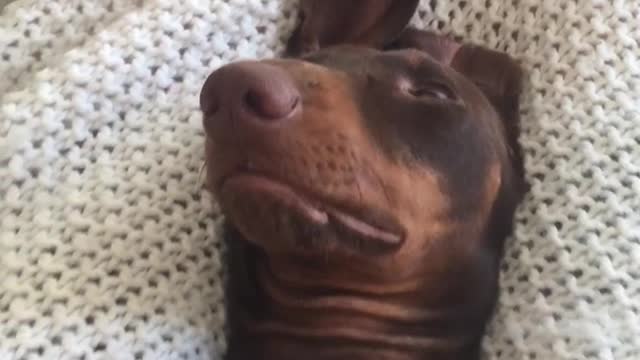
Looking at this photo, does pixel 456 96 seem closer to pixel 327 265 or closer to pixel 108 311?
pixel 327 265

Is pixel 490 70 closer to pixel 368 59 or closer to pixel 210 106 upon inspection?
pixel 368 59

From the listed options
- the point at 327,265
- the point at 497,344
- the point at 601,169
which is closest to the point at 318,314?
the point at 327,265

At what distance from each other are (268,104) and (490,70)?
15.0 inches

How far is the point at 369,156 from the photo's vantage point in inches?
49.6

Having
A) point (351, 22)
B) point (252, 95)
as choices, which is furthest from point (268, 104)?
point (351, 22)

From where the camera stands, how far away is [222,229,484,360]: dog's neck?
136 cm

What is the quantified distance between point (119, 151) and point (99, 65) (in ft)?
0.28

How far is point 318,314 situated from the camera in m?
1.37

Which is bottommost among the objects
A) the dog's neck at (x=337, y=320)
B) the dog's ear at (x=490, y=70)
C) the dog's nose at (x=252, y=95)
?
the dog's neck at (x=337, y=320)

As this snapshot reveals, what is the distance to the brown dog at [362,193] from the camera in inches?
47.8

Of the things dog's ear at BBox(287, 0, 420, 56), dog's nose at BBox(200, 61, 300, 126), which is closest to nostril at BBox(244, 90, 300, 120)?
dog's nose at BBox(200, 61, 300, 126)

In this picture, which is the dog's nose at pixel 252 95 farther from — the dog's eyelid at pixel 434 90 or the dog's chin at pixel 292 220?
the dog's eyelid at pixel 434 90

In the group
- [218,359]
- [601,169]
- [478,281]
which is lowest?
[218,359]

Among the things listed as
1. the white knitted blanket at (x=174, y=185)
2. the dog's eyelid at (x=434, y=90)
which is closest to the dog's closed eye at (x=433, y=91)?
the dog's eyelid at (x=434, y=90)
